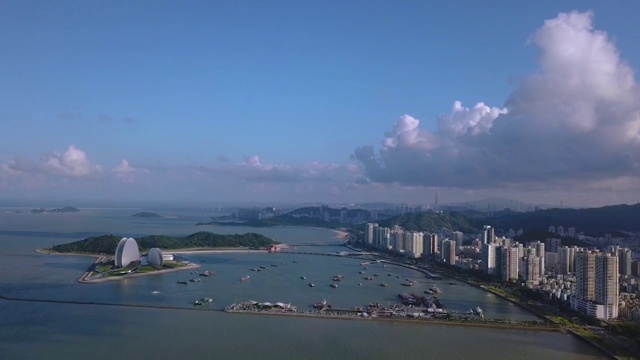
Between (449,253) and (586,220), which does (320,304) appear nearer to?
(449,253)

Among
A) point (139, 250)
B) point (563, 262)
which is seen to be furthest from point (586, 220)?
point (139, 250)

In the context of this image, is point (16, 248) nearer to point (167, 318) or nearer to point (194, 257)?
point (194, 257)

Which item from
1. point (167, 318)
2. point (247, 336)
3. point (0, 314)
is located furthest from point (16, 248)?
point (247, 336)

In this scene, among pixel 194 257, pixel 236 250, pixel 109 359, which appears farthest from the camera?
pixel 236 250

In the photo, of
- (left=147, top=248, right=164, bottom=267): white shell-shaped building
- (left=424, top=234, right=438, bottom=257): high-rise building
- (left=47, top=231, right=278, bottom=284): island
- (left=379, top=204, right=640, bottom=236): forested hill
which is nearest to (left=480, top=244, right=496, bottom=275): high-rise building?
(left=424, top=234, right=438, bottom=257): high-rise building

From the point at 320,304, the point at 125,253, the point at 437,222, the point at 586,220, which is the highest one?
the point at 586,220

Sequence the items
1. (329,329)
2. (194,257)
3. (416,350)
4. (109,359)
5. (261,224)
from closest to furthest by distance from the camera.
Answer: (109,359), (416,350), (329,329), (194,257), (261,224)

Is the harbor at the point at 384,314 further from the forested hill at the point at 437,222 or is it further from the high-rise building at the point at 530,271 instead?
the forested hill at the point at 437,222
